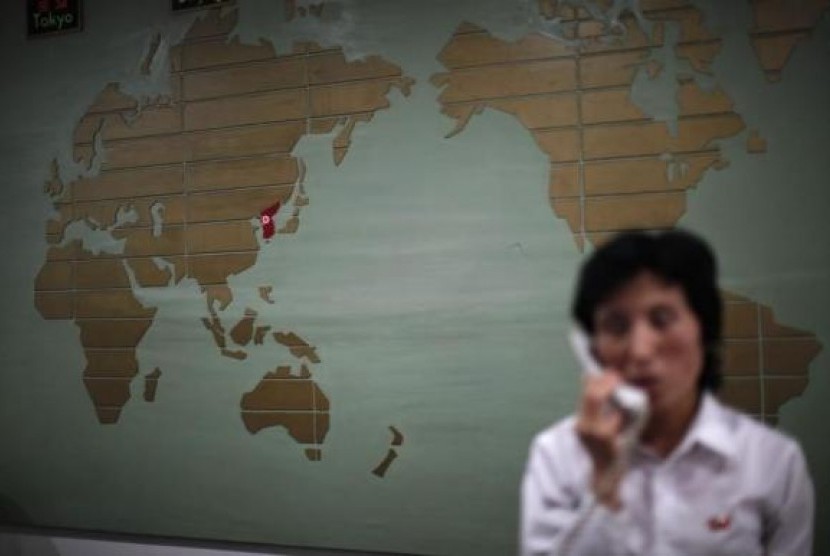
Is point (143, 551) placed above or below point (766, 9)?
below

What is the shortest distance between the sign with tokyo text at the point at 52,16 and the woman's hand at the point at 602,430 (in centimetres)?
268

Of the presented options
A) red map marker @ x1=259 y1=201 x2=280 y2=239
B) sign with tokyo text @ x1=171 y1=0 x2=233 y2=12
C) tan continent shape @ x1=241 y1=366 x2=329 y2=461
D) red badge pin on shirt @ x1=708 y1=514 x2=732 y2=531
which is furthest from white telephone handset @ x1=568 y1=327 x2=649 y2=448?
sign with tokyo text @ x1=171 y1=0 x2=233 y2=12

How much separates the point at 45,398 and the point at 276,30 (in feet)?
5.86

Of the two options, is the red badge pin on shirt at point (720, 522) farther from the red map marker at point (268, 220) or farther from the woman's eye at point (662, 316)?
the red map marker at point (268, 220)

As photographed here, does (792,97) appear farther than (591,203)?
No

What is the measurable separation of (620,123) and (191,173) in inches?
62.7

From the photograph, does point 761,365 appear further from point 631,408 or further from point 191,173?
point 191,173

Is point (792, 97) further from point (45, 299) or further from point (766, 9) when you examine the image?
point (45, 299)

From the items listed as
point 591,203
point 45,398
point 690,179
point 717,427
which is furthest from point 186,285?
point 717,427

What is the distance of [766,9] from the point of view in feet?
6.70

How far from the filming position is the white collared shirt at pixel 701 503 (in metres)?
1.15

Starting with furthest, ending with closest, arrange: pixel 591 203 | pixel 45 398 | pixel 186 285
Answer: pixel 45 398 → pixel 186 285 → pixel 591 203

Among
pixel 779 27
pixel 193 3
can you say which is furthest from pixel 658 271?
pixel 193 3

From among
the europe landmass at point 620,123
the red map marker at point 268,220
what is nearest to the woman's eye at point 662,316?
the europe landmass at point 620,123
